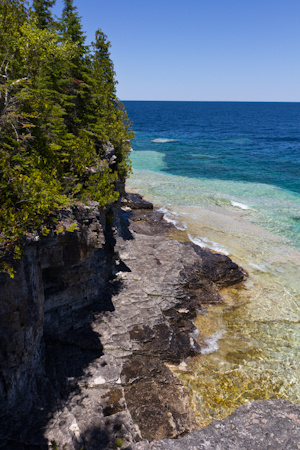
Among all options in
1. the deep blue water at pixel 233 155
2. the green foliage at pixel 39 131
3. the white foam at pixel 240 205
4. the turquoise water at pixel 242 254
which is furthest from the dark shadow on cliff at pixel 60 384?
the deep blue water at pixel 233 155

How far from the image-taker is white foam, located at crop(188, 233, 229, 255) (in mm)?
24055

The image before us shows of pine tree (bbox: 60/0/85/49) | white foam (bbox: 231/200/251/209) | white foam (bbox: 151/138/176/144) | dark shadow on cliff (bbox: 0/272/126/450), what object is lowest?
white foam (bbox: 231/200/251/209)

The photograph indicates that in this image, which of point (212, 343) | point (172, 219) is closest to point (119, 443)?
point (212, 343)

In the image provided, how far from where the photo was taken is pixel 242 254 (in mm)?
23797

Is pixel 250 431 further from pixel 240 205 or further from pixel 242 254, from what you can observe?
pixel 240 205

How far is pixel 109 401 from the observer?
9.95 metres

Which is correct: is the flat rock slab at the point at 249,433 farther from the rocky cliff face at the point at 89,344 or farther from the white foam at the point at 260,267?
the white foam at the point at 260,267

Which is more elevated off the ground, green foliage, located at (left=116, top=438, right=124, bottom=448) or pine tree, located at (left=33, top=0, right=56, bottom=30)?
pine tree, located at (left=33, top=0, right=56, bottom=30)

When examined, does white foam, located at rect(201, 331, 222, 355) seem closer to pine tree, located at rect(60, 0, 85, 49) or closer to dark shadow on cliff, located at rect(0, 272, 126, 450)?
dark shadow on cliff, located at rect(0, 272, 126, 450)

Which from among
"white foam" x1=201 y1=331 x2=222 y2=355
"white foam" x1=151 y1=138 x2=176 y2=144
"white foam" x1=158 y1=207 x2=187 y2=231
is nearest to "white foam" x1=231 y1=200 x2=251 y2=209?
Answer: "white foam" x1=158 y1=207 x2=187 y2=231

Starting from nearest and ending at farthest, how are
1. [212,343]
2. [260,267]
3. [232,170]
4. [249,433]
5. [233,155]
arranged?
[249,433], [212,343], [260,267], [232,170], [233,155]

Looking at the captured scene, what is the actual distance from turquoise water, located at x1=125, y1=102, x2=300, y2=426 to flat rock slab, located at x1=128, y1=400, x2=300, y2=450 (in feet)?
11.3

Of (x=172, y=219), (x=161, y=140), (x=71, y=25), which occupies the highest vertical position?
(x=71, y=25)

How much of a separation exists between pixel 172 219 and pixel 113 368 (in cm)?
1984
